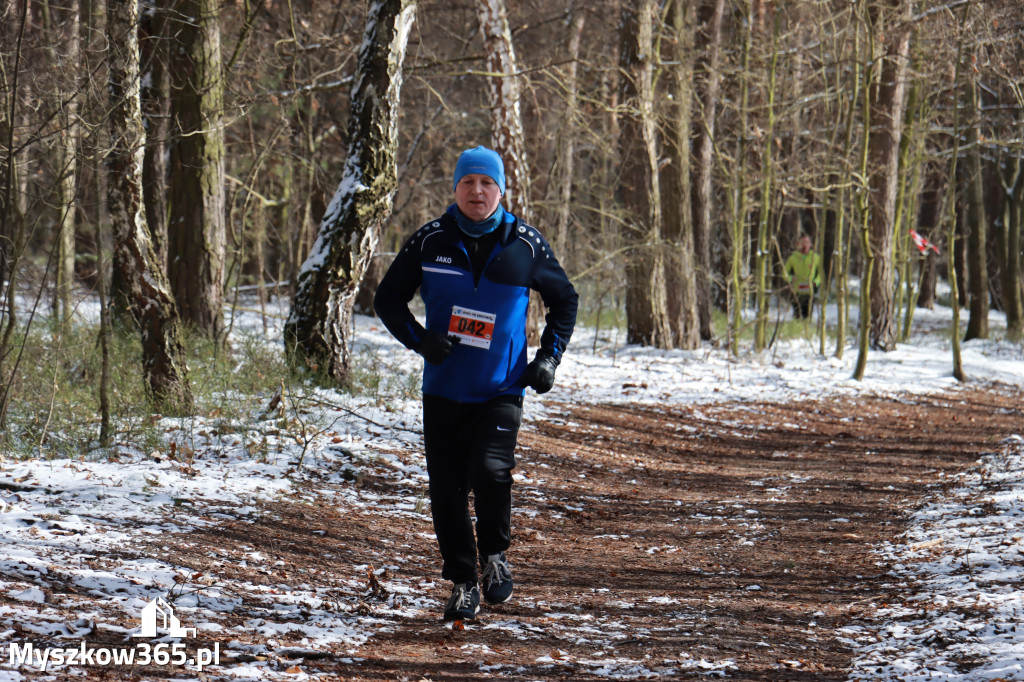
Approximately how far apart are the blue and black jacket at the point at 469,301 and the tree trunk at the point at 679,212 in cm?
1091

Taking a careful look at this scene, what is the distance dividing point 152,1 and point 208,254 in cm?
262

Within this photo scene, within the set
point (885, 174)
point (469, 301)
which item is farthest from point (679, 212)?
point (469, 301)

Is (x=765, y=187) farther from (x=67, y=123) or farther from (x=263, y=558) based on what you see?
(x=263, y=558)

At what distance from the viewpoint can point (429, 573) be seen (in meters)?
5.07

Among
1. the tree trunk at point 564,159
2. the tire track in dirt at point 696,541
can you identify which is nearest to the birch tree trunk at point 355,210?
the tire track in dirt at point 696,541

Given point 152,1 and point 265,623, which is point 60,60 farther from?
point 265,623

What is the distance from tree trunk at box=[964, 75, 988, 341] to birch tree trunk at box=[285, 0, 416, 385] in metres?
10.0

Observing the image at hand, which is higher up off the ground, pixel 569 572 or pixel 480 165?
pixel 480 165

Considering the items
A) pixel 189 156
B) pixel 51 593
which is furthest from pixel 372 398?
pixel 51 593

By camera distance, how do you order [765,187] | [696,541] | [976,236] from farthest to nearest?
[976,236] → [765,187] → [696,541]

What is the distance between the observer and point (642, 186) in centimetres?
1473

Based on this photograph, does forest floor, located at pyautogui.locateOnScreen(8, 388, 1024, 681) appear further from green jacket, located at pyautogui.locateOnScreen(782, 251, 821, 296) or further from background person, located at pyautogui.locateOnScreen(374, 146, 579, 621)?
green jacket, located at pyautogui.locateOnScreen(782, 251, 821, 296)

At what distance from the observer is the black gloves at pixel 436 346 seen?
4113 mm

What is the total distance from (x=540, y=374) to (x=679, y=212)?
11.5 meters
